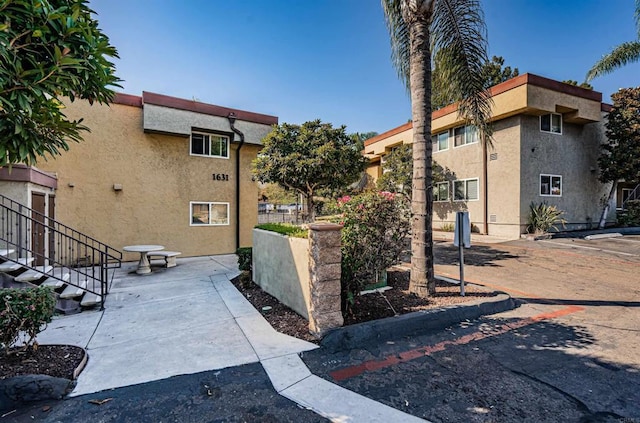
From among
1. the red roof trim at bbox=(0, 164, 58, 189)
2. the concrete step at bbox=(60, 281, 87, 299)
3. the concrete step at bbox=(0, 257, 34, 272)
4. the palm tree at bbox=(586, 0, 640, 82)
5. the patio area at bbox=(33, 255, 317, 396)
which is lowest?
the patio area at bbox=(33, 255, 317, 396)

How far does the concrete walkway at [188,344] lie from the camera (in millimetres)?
3043

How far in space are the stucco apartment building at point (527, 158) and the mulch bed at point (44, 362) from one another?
16.3m

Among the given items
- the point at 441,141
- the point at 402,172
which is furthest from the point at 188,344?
the point at 441,141

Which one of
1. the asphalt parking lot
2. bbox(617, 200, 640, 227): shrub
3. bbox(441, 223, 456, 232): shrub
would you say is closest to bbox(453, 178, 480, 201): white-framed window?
bbox(441, 223, 456, 232): shrub

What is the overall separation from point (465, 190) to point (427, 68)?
1295cm

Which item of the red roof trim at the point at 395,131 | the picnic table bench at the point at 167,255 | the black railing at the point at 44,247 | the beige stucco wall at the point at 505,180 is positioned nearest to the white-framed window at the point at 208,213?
the picnic table bench at the point at 167,255

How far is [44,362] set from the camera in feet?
11.5

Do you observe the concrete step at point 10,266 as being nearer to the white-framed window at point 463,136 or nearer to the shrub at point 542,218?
the shrub at point 542,218

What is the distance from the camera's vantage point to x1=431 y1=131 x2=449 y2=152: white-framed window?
18.3 metres

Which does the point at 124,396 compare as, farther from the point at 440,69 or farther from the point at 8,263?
the point at 440,69

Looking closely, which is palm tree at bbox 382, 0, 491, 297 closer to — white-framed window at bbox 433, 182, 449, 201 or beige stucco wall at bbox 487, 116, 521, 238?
beige stucco wall at bbox 487, 116, 521, 238

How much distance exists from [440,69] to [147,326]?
828cm

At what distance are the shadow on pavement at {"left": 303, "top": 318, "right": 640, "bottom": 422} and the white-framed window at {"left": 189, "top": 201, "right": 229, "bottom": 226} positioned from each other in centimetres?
982

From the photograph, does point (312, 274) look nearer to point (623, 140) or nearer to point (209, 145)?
point (209, 145)
